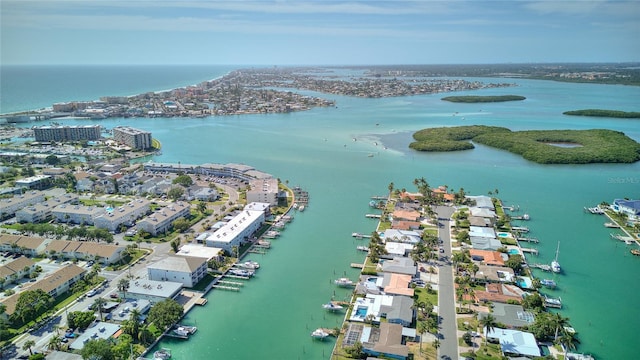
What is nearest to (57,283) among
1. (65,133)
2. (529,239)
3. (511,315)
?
(511,315)

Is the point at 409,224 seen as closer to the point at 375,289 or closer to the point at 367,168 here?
the point at 375,289

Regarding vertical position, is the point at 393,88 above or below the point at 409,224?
above

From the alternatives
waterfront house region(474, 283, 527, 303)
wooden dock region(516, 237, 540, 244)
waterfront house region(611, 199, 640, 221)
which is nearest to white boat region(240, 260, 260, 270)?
waterfront house region(474, 283, 527, 303)

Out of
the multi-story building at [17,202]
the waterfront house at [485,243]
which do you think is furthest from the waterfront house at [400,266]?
the multi-story building at [17,202]

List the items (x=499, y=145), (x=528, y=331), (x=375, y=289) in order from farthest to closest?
(x=499, y=145) → (x=375, y=289) → (x=528, y=331)

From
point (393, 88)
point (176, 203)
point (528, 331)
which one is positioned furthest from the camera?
point (393, 88)

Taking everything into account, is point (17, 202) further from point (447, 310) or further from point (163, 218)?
point (447, 310)

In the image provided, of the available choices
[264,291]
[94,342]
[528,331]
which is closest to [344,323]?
[264,291]
